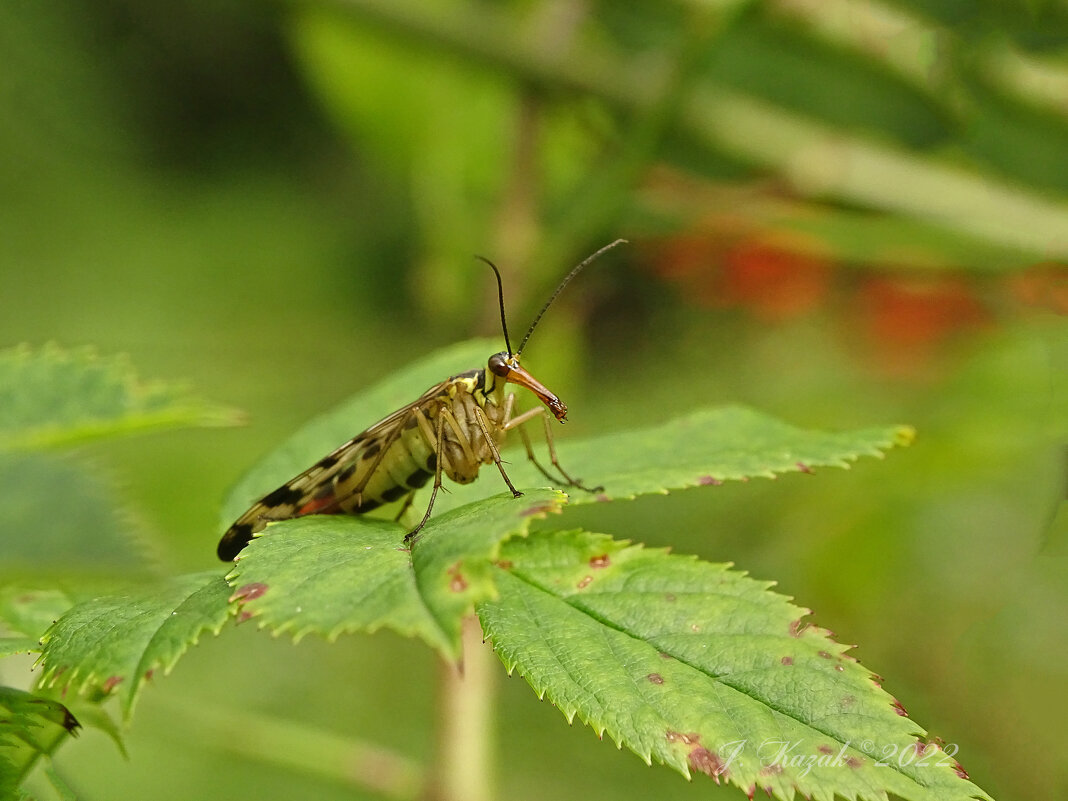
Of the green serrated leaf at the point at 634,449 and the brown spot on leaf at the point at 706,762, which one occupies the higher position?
the green serrated leaf at the point at 634,449

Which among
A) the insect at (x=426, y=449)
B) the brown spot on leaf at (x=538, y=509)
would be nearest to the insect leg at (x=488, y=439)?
the insect at (x=426, y=449)

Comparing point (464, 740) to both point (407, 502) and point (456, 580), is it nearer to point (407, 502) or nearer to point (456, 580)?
point (407, 502)

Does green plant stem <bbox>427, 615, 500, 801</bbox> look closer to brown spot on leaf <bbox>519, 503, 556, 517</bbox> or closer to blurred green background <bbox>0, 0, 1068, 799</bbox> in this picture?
blurred green background <bbox>0, 0, 1068, 799</bbox>

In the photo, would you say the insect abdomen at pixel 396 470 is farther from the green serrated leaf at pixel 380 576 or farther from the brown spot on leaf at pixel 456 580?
the brown spot on leaf at pixel 456 580

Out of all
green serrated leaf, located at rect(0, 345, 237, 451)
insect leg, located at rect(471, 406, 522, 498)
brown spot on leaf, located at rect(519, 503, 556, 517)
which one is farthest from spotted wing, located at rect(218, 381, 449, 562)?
brown spot on leaf, located at rect(519, 503, 556, 517)

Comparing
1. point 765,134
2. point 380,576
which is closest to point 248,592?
point 380,576

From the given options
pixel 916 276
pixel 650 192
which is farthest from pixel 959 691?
pixel 650 192
